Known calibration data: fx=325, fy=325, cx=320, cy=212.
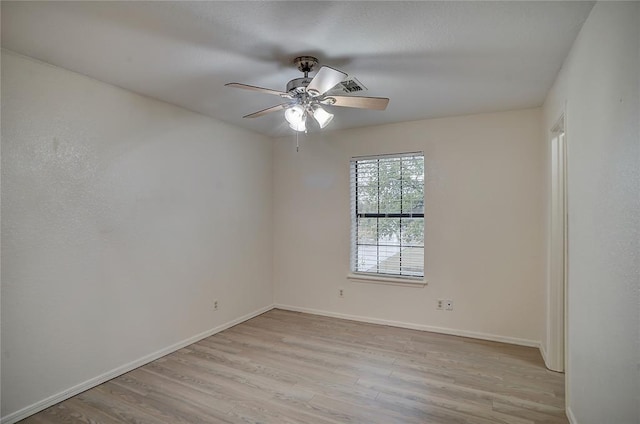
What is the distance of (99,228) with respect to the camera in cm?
271

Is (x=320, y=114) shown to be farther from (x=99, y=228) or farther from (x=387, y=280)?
(x=387, y=280)

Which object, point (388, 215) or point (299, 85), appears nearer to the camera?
point (299, 85)

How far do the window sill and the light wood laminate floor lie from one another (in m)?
0.60

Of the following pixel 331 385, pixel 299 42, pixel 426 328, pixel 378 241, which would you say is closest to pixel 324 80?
pixel 299 42

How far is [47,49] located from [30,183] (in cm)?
93

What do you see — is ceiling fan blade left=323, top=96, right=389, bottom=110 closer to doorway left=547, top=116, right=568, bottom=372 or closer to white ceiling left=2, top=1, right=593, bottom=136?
white ceiling left=2, top=1, right=593, bottom=136

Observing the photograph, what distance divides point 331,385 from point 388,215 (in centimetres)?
218

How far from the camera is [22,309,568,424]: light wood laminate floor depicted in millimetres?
2264

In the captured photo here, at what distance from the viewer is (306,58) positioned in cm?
227

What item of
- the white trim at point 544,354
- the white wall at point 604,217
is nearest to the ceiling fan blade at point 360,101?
the white wall at point 604,217

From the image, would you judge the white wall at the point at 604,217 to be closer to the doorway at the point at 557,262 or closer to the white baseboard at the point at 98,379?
the doorway at the point at 557,262

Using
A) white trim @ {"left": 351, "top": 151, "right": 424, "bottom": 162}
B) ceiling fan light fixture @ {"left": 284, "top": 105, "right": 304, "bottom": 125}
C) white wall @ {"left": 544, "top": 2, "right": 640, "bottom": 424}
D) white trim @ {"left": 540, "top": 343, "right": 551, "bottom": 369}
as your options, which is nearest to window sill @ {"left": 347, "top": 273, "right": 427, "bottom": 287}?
white trim @ {"left": 540, "top": 343, "right": 551, "bottom": 369}

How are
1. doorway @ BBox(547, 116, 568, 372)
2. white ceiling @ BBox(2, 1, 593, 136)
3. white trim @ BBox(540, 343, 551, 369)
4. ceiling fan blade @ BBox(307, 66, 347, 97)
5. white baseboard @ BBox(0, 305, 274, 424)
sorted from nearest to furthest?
white ceiling @ BBox(2, 1, 593, 136)
ceiling fan blade @ BBox(307, 66, 347, 97)
white baseboard @ BBox(0, 305, 274, 424)
doorway @ BBox(547, 116, 568, 372)
white trim @ BBox(540, 343, 551, 369)

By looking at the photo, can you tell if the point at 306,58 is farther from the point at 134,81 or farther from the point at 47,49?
the point at 47,49
